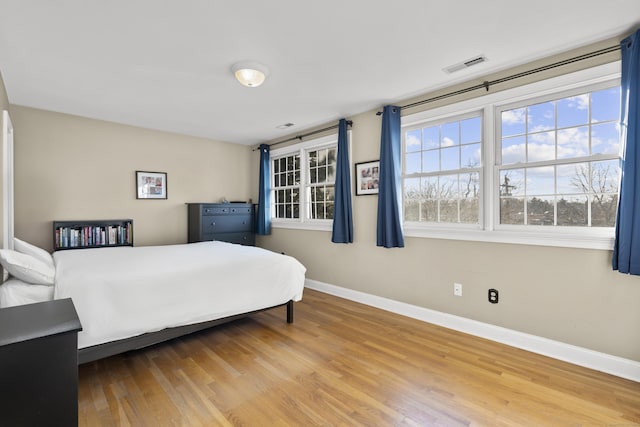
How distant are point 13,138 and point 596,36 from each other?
18.6ft

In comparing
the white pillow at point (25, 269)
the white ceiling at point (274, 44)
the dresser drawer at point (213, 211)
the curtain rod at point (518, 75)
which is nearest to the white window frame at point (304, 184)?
the dresser drawer at point (213, 211)

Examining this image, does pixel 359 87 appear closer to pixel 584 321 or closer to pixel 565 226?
pixel 565 226

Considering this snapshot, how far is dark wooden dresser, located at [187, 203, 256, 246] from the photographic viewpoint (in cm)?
468

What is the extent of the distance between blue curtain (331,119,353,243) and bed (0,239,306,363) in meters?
0.98

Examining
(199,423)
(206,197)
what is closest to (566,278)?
(199,423)

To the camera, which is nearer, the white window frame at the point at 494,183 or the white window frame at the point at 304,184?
the white window frame at the point at 494,183

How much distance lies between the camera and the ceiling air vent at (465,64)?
99.3 inches

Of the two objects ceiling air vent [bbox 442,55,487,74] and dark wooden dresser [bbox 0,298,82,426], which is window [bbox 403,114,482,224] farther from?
dark wooden dresser [bbox 0,298,82,426]

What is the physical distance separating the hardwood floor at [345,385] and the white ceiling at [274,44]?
2384mm

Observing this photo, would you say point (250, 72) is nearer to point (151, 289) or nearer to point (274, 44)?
point (274, 44)

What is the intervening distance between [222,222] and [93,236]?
5.46ft

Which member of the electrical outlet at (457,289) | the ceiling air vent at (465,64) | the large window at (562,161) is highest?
the ceiling air vent at (465,64)

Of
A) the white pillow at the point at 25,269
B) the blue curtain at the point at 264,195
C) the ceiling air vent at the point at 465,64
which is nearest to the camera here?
the white pillow at the point at 25,269

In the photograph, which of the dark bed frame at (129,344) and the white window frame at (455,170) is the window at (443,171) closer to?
the white window frame at (455,170)
